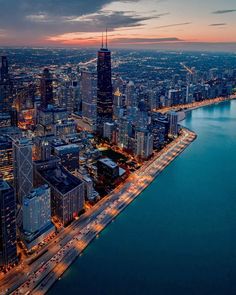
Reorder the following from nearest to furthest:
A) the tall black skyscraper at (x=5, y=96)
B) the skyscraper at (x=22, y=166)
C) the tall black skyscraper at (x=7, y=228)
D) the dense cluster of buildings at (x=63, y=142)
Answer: the tall black skyscraper at (x=7, y=228)
the dense cluster of buildings at (x=63, y=142)
the skyscraper at (x=22, y=166)
the tall black skyscraper at (x=5, y=96)

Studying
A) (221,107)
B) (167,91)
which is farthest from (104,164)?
(221,107)

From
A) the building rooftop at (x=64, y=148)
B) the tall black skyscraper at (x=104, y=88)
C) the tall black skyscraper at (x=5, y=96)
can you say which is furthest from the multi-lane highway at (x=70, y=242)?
the tall black skyscraper at (x=5, y=96)

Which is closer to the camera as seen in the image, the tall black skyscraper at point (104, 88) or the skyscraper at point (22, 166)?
the skyscraper at point (22, 166)

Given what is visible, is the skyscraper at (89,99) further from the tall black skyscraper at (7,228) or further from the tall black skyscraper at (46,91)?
the tall black skyscraper at (7,228)

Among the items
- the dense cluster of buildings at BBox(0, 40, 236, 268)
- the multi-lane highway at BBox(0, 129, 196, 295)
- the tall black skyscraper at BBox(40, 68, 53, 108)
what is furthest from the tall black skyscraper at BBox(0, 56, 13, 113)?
the multi-lane highway at BBox(0, 129, 196, 295)

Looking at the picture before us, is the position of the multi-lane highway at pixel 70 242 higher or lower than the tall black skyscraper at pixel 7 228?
lower

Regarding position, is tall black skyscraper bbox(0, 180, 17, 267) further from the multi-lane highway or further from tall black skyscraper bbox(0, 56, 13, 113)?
tall black skyscraper bbox(0, 56, 13, 113)

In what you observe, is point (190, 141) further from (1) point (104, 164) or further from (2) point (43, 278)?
(2) point (43, 278)

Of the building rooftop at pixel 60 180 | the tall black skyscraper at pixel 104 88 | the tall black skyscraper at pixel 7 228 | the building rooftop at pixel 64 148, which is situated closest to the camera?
the tall black skyscraper at pixel 7 228
